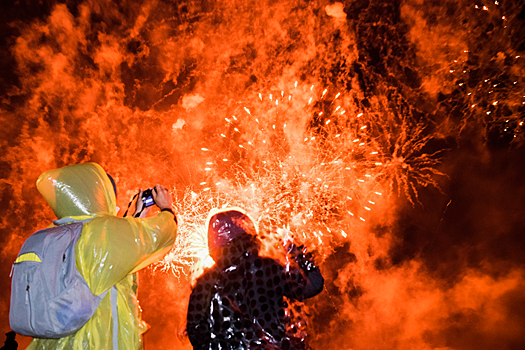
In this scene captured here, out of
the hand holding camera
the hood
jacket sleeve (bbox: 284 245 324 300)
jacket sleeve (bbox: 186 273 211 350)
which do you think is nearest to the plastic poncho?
the hood

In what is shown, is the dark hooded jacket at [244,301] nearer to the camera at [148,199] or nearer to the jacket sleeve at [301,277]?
the jacket sleeve at [301,277]

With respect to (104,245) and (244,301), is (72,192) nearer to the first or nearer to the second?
(104,245)

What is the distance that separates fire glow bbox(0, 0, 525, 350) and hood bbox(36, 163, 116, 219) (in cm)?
281

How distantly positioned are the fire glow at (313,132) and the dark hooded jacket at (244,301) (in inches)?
112

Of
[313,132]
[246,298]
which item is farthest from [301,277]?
[313,132]

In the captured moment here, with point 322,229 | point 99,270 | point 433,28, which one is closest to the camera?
point 99,270

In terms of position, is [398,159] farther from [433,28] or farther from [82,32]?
[82,32]

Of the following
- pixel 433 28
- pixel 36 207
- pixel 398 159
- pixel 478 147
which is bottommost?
pixel 36 207

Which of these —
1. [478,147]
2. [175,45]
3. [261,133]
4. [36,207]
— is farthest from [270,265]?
[36,207]

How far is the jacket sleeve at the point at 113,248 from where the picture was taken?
1.24m

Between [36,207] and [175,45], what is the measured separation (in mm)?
3729

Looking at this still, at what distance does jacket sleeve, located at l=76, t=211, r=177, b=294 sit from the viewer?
1.24 meters

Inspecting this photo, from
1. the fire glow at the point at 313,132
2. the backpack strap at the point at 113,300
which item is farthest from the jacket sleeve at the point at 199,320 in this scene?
the fire glow at the point at 313,132

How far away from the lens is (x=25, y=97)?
175 inches
